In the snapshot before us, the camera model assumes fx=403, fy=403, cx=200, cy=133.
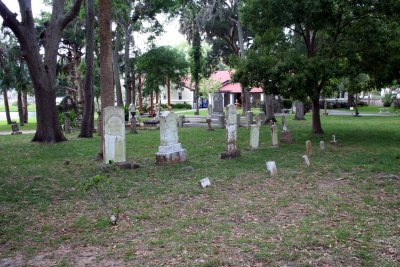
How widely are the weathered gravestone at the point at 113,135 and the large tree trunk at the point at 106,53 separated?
0.38m

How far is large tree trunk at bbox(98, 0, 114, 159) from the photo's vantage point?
10898 millimetres

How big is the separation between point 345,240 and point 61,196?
5.28m

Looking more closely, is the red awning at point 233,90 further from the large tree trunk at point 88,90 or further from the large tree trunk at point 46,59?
the large tree trunk at point 46,59

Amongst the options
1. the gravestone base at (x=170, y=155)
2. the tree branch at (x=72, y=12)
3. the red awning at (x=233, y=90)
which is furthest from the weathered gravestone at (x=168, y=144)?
the red awning at (x=233, y=90)

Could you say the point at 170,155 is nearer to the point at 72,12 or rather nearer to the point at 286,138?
the point at 286,138

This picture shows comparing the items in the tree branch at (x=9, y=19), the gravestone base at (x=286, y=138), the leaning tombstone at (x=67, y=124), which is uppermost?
the tree branch at (x=9, y=19)

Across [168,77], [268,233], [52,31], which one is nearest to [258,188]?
[268,233]

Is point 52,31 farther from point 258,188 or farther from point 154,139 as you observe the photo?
point 258,188

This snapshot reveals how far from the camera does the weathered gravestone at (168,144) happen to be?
11.2 meters

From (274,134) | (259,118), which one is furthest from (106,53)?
(259,118)

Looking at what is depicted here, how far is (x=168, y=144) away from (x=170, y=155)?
36cm

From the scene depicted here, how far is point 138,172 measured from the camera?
9969 millimetres

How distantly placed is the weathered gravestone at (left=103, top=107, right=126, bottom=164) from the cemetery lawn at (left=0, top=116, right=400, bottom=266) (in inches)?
23.5

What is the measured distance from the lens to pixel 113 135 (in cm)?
1066
